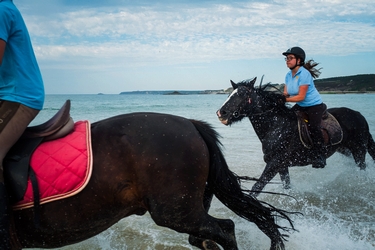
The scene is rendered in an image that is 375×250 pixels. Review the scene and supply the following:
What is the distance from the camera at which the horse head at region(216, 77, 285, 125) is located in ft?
20.9

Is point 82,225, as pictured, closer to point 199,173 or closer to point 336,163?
point 199,173

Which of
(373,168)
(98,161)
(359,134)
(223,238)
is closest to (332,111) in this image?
(359,134)

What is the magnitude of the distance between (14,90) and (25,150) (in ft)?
1.49

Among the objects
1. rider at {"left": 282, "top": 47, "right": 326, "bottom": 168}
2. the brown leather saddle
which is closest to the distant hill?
the brown leather saddle

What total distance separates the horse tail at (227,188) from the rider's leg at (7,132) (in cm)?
143

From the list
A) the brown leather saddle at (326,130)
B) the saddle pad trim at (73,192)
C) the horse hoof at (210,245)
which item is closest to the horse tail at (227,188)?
the horse hoof at (210,245)

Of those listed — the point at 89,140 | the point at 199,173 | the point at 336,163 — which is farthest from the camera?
the point at 336,163

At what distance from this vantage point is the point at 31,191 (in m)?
2.83

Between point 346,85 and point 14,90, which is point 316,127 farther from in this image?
point 346,85

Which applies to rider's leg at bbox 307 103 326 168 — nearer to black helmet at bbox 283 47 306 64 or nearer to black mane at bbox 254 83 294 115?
black mane at bbox 254 83 294 115

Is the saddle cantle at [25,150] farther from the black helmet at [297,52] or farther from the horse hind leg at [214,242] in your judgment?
the black helmet at [297,52]

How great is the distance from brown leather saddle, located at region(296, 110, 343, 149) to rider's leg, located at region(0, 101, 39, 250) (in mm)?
5057

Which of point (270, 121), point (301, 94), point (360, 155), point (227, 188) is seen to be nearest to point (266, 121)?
point (270, 121)

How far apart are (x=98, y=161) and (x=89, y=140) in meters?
0.18
